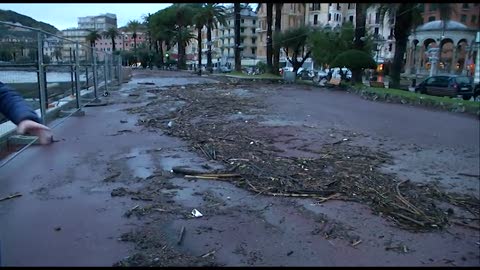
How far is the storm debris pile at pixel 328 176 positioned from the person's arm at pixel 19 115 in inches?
137

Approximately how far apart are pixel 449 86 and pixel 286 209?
2042cm

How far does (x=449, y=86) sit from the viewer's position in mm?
22125

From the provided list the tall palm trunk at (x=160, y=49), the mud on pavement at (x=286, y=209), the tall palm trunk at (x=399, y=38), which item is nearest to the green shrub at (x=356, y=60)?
the tall palm trunk at (x=399, y=38)

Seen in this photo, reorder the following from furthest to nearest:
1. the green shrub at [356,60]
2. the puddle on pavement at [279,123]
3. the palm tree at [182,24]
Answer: the palm tree at [182,24]
the green shrub at [356,60]
the puddle on pavement at [279,123]

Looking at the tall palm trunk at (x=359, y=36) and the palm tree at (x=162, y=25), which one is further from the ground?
the palm tree at (x=162, y=25)

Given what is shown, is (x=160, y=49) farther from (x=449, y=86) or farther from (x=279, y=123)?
(x=279, y=123)

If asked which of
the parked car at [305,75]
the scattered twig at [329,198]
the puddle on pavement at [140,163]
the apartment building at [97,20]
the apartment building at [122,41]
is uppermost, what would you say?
the apartment building at [122,41]

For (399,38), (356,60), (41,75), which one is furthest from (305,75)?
(41,75)

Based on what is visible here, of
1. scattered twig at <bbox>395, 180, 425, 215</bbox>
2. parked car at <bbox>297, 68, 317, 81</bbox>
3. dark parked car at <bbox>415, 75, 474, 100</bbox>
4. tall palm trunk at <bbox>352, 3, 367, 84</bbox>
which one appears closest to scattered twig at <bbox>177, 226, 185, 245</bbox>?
scattered twig at <bbox>395, 180, 425, 215</bbox>

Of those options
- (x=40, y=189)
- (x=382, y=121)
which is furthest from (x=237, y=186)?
(x=382, y=121)

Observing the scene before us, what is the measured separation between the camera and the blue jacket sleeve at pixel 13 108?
190cm

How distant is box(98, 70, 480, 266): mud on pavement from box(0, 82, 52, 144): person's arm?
177 cm

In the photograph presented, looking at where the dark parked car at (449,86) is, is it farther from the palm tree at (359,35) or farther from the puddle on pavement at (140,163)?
the puddle on pavement at (140,163)

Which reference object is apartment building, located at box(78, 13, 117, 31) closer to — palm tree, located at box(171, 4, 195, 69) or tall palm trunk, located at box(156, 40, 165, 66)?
palm tree, located at box(171, 4, 195, 69)
